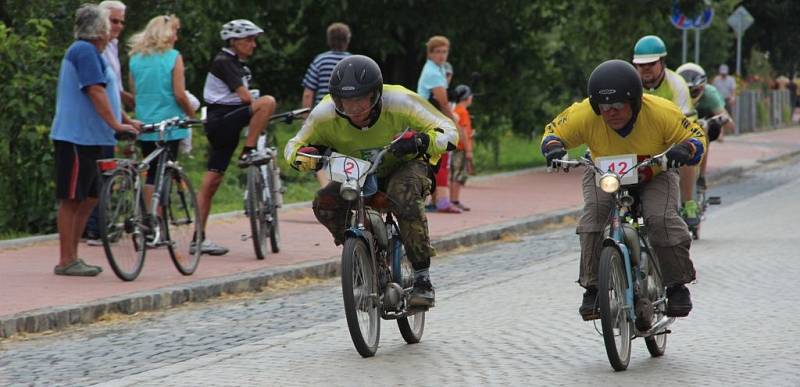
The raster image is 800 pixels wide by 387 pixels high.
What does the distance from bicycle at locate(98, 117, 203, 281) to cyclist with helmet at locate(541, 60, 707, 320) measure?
3772 millimetres

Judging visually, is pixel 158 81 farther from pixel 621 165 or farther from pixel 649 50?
pixel 621 165

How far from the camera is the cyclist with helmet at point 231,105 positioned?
11750mm

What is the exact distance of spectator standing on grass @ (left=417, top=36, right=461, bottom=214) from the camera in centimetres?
1519

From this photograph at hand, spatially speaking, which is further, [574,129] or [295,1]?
[295,1]

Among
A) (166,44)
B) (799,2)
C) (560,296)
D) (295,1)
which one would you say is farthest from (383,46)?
(799,2)

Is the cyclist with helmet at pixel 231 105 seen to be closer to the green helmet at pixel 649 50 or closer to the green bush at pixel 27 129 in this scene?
the green bush at pixel 27 129

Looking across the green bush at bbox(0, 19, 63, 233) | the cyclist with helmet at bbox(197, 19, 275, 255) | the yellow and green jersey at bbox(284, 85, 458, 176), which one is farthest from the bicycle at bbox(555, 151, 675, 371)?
the green bush at bbox(0, 19, 63, 233)

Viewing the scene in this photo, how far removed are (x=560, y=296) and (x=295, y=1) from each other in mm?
11610

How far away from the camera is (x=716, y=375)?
23.3ft

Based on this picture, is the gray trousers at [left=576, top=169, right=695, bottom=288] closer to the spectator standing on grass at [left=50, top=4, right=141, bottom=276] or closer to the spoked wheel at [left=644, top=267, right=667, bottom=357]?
the spoked wheel at [left=644, top=267, right=667, bottom=357]

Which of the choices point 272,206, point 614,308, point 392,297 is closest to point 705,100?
point 272,206

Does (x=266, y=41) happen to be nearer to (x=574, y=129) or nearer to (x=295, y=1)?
(x=295, y=1)

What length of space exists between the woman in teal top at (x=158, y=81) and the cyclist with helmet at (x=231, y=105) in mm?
237

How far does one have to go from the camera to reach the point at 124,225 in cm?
1040
